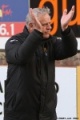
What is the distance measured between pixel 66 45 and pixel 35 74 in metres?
0.28

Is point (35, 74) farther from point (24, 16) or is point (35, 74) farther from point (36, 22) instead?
point (24, 16)

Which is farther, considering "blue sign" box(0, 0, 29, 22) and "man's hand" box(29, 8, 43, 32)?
"blue sign" box(0, 0, 29, 22)

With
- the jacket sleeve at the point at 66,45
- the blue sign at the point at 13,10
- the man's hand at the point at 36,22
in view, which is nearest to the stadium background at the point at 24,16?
the blue sign at the point at 13,10

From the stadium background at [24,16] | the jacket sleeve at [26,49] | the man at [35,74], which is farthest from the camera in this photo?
the stadium background at [24,16]

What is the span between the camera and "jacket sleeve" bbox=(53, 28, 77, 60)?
2.73 metres

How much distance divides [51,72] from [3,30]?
4.58 ft

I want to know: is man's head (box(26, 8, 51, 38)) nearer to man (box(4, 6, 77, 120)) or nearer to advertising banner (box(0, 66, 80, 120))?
man (box(4, 6, 77, 120))

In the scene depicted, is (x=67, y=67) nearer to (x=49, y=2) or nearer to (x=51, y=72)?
(x=49, y=2)

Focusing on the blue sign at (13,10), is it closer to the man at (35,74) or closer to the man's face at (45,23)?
the man at (35,74)

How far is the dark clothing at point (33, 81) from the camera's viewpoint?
2717mm

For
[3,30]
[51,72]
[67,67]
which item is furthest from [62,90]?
[51,72]

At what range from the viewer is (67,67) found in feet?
13.4

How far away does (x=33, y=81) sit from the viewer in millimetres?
2721

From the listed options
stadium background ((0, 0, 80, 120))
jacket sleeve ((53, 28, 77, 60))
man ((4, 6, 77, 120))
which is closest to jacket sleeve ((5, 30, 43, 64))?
man ((4, 6, 77, 120))
